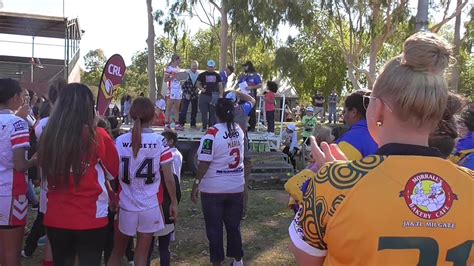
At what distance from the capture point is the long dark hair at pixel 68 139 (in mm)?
3342

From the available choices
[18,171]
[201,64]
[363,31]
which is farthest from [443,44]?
[201,64]

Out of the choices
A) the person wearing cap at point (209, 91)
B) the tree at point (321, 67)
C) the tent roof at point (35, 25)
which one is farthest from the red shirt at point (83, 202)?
the tree at point (321, 67)

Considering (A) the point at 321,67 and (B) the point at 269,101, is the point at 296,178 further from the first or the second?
(A) the point at 321,67

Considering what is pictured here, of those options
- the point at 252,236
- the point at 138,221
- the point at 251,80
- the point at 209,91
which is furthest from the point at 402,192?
the point at 251,80

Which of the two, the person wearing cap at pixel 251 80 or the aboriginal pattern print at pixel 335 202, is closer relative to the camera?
the aboriginal pattern print at pixel 335 202

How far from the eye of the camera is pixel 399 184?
4.94ft

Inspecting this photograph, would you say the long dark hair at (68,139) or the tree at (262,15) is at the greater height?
the tree at (262,15)

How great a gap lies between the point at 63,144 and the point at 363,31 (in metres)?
24.4

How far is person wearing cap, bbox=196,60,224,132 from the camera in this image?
455 inches

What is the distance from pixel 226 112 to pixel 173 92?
749 centimetres

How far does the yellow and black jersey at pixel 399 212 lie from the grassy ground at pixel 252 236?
4530 millimetres

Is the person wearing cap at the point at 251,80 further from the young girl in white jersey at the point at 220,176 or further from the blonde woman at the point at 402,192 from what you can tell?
the blonde woman at the point at 402,192

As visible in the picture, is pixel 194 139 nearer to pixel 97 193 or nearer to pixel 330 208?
pixel 97 193

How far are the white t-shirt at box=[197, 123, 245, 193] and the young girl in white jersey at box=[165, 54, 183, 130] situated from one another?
7.16 meters
